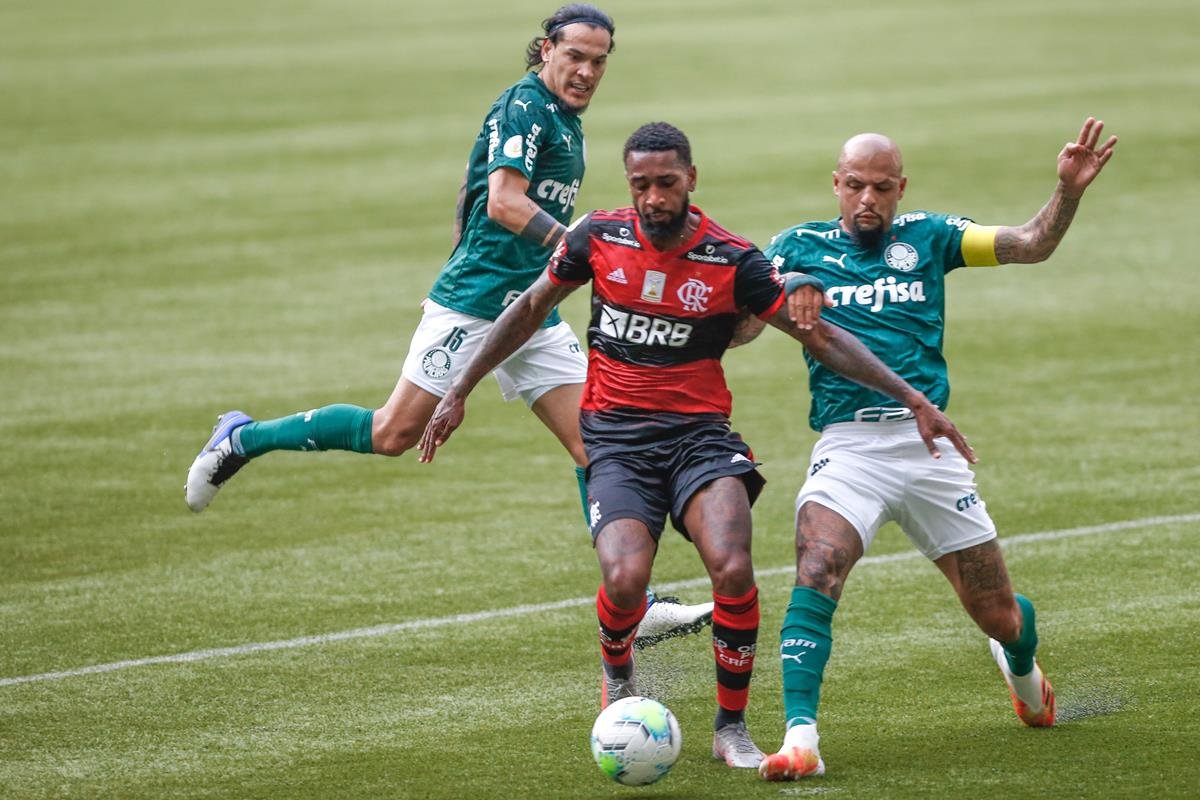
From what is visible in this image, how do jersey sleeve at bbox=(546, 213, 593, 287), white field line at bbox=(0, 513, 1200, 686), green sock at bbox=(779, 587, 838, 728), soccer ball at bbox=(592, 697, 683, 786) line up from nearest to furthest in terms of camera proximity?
1. soccer ball at bbox=(592, 697, 683, 786)
2. green sock at bbox=(779, 587, 838, 728)
3. jersey sleeve at bbox=(546, 213, 593, 287)
4. white field line at bbox=(0, 513, 1200, 686)

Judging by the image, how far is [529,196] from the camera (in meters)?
8.62

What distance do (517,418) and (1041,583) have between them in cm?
532

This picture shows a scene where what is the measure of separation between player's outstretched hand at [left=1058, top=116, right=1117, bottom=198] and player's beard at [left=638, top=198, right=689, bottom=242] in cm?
157

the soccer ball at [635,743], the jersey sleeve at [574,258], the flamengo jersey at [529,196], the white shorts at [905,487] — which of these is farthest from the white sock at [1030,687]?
the flamengo jersey at [529,196]

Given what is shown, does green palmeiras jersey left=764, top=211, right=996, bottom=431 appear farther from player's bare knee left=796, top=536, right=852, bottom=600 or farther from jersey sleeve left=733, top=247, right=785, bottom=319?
player's bare knee left=796, top=536, right=852, bottom=600

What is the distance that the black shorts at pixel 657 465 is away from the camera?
6.84 metres

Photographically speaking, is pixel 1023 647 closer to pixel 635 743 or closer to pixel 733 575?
pixel 733 575

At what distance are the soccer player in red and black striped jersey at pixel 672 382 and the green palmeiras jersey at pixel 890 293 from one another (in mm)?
349

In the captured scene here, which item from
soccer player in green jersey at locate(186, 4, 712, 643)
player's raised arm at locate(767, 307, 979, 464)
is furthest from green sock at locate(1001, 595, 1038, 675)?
soccer player in green jersey at locate(186, 4, 712, 643)

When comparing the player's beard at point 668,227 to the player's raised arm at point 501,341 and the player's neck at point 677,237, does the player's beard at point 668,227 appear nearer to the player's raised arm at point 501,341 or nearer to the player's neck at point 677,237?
the player's neck at point 677,237

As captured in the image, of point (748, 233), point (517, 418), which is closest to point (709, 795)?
point (517, 418)

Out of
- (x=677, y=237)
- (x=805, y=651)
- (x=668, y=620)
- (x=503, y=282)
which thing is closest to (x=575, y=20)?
(x=503, y=282)

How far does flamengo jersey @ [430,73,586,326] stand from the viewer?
8492 millimetres

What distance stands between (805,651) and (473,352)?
283 cm
